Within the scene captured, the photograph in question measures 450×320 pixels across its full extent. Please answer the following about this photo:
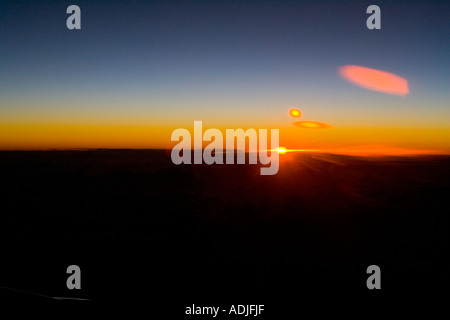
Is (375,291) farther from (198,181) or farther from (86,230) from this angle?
(198,181)

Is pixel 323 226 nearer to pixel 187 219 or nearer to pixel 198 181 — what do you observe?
pixel 187 219

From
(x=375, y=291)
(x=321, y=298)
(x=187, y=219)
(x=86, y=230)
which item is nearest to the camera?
(x=321, y=298)

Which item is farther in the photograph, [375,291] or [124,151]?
[124,151]

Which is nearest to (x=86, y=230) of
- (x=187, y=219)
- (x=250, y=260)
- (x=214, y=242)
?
(x=187, y=219)

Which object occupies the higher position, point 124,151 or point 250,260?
point 124,151
